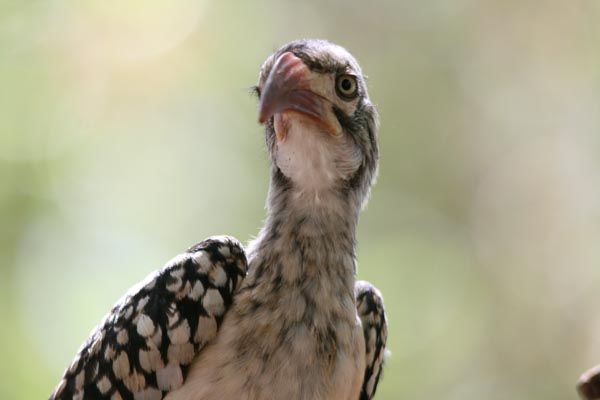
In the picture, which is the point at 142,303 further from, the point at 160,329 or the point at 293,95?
the point at 293,95

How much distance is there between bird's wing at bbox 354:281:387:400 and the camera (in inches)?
204

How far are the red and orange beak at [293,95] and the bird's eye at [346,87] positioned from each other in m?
0.13

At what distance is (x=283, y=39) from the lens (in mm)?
12375

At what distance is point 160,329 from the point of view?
4426 millimetres

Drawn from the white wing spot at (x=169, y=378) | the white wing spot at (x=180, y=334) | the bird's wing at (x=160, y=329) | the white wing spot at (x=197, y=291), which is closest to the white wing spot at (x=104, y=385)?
the bird's wing at (x=160, y=329)

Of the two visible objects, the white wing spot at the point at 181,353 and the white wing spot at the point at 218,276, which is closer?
the white wing spot at the point at 181,353

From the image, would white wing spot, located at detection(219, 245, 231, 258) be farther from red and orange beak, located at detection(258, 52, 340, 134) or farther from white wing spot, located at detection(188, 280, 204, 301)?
red and orange beak, located at detection(258, 52, 340, 134)

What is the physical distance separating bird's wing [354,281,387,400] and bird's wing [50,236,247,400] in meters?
0.87

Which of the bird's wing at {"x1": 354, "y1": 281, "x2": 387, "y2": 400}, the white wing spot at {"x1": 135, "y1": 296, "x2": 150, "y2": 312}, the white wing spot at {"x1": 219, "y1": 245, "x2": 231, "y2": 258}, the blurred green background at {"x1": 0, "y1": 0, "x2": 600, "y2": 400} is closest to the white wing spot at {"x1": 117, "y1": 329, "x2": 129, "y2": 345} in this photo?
the white wing spot at {"x1": 135, "y1": 296, "x2": 150, "y2": 312}

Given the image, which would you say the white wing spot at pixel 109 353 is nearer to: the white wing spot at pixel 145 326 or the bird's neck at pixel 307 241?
the white wing spot at pixel 145 326

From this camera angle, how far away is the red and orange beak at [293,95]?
4457 mm

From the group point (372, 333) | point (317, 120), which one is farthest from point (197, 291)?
point (372, 333)

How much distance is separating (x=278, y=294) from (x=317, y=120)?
Result: 83cm

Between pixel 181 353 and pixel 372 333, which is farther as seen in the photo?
pixel 372 333
